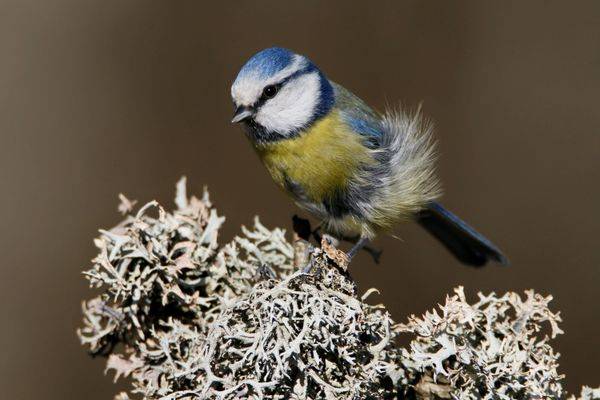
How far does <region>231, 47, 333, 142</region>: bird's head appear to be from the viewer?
2.25m

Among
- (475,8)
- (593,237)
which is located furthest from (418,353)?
(475,8)

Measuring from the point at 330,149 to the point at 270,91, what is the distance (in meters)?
0.26

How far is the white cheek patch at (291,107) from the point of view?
234cm

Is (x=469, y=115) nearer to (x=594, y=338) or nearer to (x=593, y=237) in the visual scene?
(x=593, y=237)

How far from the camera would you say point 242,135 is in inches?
141

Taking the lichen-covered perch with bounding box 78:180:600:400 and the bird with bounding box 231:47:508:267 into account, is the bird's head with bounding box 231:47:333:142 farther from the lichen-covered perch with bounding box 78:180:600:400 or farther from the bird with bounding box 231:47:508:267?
the lichen-covered perch with bounding box 78:180:600:400

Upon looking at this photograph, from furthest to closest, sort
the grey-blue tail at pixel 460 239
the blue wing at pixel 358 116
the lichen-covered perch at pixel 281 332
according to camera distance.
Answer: the grey-blue tail at pixel 460 239
the blue wing at pixel 358 116
the lichen-covered perch at pixel 281 332

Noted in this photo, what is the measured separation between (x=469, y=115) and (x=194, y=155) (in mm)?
1276

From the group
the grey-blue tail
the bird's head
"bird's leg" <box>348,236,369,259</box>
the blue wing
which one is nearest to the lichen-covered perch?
"bird's leg" <box>348,236,369,259</box>

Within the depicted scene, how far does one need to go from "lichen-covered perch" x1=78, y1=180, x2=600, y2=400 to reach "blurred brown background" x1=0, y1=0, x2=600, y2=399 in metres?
1.44

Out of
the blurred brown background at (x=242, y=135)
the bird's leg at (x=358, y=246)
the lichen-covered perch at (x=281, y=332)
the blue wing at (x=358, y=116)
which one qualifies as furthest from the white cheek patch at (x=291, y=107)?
the blurred brown background at (x=242, y=135)

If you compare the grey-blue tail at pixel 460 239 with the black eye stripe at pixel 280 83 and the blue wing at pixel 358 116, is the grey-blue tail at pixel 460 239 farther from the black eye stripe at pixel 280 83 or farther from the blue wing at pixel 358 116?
the black eye stripe at pixel 280 83

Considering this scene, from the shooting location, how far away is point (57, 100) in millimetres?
3600

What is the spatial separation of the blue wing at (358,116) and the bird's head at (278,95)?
0.17 ft
